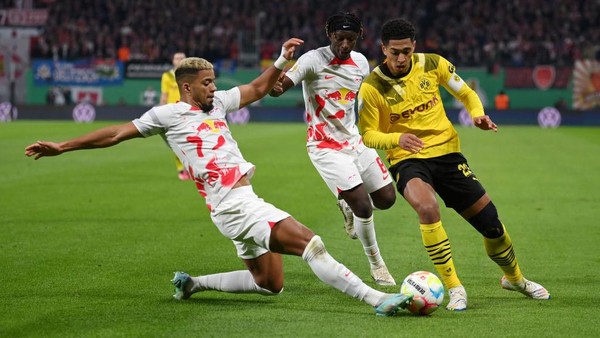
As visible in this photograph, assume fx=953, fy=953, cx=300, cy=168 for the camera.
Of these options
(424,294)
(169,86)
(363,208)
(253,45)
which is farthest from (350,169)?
(253,45)

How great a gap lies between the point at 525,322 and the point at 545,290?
1074mm

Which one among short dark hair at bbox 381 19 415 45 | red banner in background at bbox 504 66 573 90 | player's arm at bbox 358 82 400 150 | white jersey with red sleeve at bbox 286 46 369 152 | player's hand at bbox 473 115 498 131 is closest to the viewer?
player's hand at bbox 473 115 498 131

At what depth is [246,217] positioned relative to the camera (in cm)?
682

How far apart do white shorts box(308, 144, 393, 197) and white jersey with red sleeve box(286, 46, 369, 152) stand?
3.5 inches

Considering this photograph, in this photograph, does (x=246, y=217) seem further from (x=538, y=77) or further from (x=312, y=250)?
(x=538, y=77)

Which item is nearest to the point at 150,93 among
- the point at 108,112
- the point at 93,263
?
the point at 108,112

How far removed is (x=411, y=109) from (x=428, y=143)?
32 centimetres

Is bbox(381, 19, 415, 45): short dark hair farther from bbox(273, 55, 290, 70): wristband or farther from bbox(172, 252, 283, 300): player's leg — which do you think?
bbox(172, 252, 283, 300): player's leg

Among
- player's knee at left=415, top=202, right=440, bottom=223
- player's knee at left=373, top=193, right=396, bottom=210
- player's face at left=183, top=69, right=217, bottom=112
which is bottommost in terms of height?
player's knee at left=373, top=193, right=396, bottom=210

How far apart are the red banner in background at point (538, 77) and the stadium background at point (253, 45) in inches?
1.8

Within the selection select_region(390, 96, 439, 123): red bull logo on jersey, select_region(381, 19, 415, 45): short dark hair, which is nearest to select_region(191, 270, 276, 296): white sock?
select_region(390, 96, 439, 123): red bull logo on jersey

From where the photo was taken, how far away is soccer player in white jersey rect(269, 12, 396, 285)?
8797mm

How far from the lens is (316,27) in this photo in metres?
47.7

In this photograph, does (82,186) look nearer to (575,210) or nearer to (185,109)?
(575,210)
